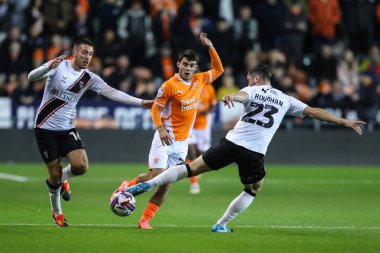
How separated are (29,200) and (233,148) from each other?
6067 millimetres

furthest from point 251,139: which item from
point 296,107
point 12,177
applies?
point 12,177

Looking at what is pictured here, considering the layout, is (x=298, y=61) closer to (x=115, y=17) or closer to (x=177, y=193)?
(x=115, y=17)

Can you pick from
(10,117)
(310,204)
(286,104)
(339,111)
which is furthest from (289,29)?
(286,104)

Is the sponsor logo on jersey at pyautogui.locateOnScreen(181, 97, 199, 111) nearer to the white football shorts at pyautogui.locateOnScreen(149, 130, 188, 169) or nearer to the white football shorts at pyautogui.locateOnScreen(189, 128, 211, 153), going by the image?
the white football shorts at pyautogui.locateOnScreen(149, 130, 188, 169)

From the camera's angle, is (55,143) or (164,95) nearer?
(164,95)

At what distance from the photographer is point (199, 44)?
24828 mm

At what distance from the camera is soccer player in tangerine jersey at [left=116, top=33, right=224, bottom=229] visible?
12.4 m

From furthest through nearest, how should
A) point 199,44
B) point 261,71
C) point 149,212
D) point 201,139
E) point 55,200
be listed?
point 199,44, point 201,139, point 55,200, point 149,212, point 261,71

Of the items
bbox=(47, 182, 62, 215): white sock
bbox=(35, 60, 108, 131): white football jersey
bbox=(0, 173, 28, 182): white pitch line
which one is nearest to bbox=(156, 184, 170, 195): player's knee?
bbox=(47, 182, 62, 215): white sock

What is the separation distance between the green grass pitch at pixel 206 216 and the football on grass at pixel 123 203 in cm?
28

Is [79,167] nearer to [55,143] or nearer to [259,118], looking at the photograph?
[55,143]

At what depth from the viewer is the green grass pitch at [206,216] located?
10.7 meters

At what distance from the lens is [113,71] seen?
23.9 meters

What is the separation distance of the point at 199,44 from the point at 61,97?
12.6 metres
